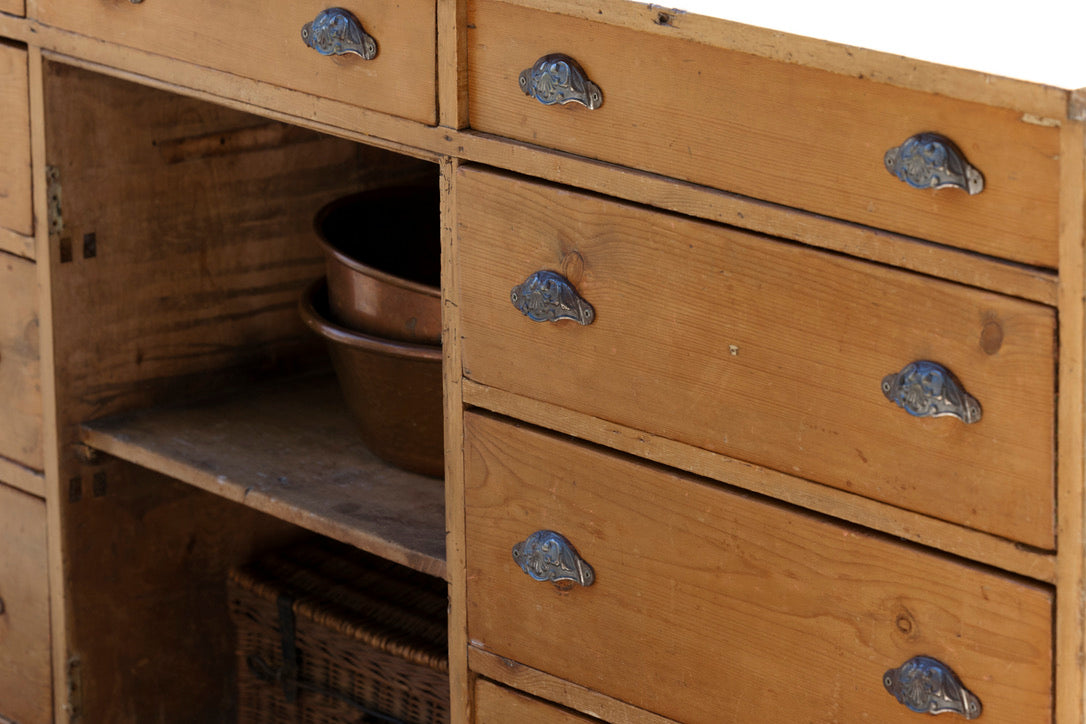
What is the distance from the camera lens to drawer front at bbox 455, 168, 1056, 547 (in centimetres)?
110

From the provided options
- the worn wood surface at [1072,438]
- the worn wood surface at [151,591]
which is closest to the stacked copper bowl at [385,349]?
the worn wood surface at [151,591]

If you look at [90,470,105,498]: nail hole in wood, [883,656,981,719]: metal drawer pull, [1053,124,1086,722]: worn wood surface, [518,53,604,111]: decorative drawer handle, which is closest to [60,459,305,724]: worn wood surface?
[90,470,105,498]: nail hole in wood

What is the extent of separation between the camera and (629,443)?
1.33 metres

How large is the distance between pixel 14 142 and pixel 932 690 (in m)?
1.25

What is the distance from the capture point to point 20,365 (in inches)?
74.9

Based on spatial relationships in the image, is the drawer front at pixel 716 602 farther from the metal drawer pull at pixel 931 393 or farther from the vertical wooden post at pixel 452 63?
the vertical wooden post at pixel 452 63

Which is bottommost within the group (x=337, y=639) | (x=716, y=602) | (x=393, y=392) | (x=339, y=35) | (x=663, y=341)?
(x=337, y=639)

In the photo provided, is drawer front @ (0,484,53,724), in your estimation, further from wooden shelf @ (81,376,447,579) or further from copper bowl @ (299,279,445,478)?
copper bowl @ (299,279,445,478)

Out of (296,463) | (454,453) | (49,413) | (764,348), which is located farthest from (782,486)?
(49,413)

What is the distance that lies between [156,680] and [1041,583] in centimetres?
134

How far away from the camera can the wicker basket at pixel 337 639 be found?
6.32 ft

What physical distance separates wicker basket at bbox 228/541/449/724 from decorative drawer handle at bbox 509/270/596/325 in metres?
0.68

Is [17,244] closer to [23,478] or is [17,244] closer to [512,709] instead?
[23,478]

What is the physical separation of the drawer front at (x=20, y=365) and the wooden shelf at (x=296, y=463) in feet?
0.27
